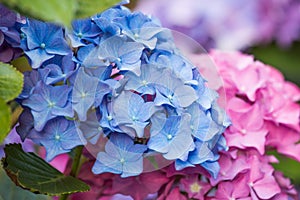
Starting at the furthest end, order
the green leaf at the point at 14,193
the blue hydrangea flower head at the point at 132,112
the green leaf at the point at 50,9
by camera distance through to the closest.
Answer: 1. the green leaf at the point at 14,193
2. the blue hydrangea flower head at the point at 132,112
3. the green leaf at the point at 50,9

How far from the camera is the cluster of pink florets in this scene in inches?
28.8

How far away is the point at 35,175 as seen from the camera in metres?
0.69

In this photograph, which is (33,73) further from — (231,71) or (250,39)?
(250,39)

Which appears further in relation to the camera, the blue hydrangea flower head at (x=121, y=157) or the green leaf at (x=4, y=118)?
the blue hydrangea flower head at (x=121, y=157)

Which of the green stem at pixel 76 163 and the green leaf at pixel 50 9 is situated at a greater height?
the green leaf at pixel 50 9

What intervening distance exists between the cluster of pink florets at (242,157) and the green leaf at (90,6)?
21 centimetres

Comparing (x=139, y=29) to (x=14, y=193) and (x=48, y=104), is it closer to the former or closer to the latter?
(x=48, y=104)

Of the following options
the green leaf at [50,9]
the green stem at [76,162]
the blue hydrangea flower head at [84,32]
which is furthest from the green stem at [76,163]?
the green leaf at [50,9]

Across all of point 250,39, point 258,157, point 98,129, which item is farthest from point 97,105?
point 250,39

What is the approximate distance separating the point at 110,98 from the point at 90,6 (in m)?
0.11

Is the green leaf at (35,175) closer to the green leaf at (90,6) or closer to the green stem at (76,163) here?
the green stem at (76,163)

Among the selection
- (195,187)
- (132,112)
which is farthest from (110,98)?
(195,187)

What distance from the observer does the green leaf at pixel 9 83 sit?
56cm

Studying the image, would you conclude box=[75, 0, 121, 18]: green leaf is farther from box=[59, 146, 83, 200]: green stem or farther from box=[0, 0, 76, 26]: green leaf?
box=[59, 146, 83, 200]: green stem
